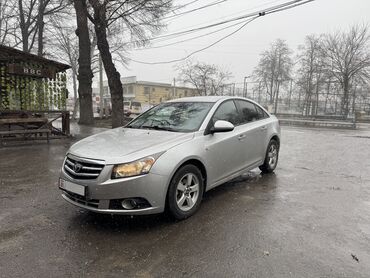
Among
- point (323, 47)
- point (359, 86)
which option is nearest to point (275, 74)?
point (323, 47)

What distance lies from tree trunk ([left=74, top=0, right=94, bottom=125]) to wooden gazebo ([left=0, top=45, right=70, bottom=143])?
231 centimetres

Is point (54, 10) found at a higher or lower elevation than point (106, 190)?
higher

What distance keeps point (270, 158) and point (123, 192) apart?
3872mm

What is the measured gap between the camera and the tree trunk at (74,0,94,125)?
14380 mm

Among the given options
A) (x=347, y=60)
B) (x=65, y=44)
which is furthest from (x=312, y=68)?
(x=65, y=44)

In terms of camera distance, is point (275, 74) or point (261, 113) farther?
point (275, 74)

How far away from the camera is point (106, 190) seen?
139 inches

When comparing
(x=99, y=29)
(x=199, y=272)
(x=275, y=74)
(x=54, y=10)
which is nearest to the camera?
(x=199, y=272)

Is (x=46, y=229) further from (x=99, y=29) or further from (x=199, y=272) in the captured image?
(x=99, y=29)

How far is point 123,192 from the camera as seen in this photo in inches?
140

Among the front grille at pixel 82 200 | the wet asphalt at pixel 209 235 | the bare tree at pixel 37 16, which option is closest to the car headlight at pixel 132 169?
the front grille at pixel 82 200

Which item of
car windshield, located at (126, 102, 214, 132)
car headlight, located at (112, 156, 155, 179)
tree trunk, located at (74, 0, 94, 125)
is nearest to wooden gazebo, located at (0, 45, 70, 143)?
tree trunk, located at (74, 0, 94, 125)

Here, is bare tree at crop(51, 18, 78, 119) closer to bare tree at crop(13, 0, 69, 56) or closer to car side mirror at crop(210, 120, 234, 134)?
bare tree at crop(13, 0, 69, 56)

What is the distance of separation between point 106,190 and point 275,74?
42803 millimetres
